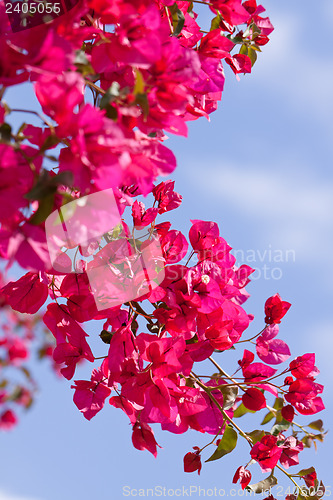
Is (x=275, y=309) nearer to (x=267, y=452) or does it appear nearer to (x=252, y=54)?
(x=267, y=452)

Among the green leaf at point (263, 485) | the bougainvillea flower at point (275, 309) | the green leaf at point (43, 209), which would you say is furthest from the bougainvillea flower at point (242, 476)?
the green leaf at point (43, 209)

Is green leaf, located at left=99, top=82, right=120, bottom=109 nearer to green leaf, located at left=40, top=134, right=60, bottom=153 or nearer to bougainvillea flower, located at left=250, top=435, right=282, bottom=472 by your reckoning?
green leaf, located at left=40, top=134, right=60, bottom=153

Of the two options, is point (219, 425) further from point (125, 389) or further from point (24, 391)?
point (24, 391)

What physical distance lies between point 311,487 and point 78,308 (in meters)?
0.79

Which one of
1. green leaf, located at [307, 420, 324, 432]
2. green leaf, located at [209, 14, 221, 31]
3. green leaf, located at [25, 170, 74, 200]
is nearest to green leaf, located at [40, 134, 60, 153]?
green leaf, located at [25, 170, 74, 200]

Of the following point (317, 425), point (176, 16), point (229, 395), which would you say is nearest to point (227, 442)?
point (229, 395)

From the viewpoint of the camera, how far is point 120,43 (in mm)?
795

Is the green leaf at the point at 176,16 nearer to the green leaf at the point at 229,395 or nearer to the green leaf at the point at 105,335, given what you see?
the green leaf at the point at 105,335

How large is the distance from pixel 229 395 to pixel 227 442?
11 centimetres

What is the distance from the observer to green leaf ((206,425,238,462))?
126 centimetres

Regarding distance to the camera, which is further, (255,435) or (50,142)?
(255,435)

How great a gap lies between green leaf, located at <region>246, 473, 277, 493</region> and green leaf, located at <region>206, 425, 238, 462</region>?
A: 0.51 ft

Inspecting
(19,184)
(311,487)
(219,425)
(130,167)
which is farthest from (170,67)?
(311,487)

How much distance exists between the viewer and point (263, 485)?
1.37 metres
